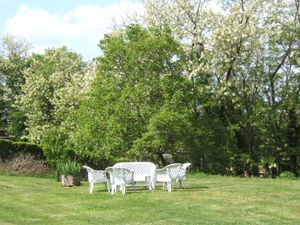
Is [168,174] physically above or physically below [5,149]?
below

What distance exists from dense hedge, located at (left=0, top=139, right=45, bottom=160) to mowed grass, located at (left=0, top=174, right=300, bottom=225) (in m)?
9.73

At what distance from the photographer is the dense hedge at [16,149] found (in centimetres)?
2334

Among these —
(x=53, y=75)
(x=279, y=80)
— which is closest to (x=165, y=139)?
(x=279, y=80)

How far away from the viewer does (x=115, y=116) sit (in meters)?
23.0

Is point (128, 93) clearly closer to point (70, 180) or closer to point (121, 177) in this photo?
point (70, 180)

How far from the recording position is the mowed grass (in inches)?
364

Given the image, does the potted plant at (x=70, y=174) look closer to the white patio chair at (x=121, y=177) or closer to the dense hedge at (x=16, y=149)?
the white patio chair at (x=121, y=177)

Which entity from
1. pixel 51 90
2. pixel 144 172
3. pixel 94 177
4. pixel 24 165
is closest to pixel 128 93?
pixel 24 165

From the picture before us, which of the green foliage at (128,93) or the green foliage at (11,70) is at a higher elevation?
the green foliage at (11,70)

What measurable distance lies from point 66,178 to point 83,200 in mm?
5309

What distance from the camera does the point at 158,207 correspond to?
34.5 ft

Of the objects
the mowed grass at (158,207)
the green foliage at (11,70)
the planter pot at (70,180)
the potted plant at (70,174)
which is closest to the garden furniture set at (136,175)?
the mowed grass at (158,207)

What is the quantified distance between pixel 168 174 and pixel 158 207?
316 cm

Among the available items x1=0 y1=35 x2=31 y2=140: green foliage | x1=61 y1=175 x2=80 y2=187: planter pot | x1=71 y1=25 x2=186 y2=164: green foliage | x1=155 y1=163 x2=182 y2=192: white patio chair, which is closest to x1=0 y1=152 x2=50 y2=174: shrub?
x1=71 y1=25 x2=186 y2=164: green foliage
